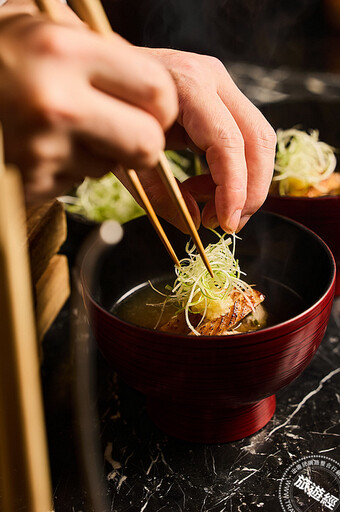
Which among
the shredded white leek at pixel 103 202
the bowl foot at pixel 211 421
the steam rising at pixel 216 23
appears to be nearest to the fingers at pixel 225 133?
the bowl foot at pixel 211 421

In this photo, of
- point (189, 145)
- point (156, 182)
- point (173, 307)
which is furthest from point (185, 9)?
point (173, 307)

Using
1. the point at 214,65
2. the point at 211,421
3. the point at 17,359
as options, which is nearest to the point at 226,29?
the point at 214,65

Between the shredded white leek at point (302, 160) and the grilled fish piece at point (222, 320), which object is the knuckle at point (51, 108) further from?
the shredded white leek at point (302, 160)

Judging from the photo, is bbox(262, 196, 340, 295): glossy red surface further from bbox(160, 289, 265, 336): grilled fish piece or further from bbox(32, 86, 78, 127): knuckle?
bbox(32, 86, 78, 127): knuckle

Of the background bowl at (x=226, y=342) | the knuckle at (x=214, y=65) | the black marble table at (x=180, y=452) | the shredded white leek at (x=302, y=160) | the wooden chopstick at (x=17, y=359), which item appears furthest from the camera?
the shredded white leek at (x=302, y=160)

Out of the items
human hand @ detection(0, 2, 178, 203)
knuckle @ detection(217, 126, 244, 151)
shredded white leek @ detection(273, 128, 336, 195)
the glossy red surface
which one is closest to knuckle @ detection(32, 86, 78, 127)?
human hand @ detection(0, 2, 178, 203)

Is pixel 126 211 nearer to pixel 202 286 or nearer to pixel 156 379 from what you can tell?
pixel 202 286
